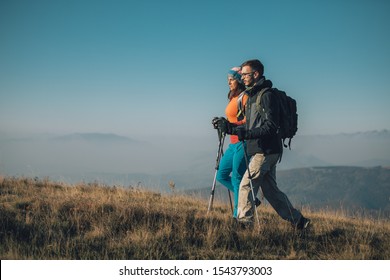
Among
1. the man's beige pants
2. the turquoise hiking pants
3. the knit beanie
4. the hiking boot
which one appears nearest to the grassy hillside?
the hiking boot

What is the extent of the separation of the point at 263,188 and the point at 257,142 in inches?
35.5

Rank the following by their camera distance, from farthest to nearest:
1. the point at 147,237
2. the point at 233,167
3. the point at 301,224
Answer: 1. the point at 233,167
2. the point at 301,224
3. the point at 147,237

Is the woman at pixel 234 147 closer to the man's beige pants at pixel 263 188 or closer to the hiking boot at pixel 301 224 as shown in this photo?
the man's beige pants at pixel 263 188

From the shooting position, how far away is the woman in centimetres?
669

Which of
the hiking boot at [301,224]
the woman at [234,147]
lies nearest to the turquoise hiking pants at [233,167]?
the woman at [234,147]

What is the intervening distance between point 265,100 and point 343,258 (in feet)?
8.53

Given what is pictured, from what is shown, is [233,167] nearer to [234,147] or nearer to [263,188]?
[234,147]

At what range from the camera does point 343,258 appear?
517 cm

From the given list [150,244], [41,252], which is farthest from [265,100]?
[41,252]

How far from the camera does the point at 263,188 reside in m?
6.36

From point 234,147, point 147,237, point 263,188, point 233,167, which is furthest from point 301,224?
point 147,237

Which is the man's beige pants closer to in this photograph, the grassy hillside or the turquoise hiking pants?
the grassy hillside

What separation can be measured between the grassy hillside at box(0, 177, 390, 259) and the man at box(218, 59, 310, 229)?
0.31 metres
